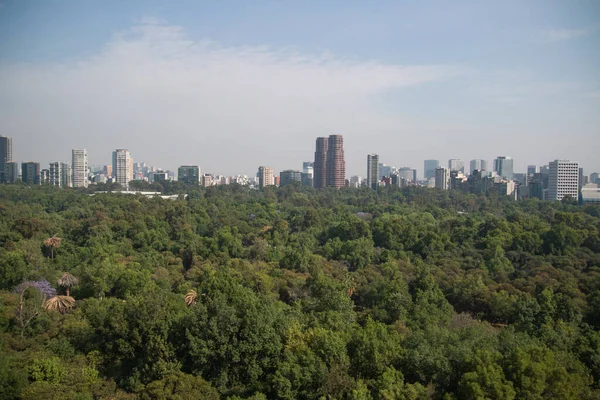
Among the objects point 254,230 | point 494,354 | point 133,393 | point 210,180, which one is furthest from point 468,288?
point 210,180

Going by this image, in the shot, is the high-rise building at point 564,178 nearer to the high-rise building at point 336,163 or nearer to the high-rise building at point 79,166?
the high-rise building at point 336,163

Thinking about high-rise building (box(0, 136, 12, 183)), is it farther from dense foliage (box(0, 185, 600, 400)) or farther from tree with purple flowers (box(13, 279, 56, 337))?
tree with purple flowers (box(13, 279, 56, 337))

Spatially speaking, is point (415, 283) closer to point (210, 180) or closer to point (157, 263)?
point (157, 263)

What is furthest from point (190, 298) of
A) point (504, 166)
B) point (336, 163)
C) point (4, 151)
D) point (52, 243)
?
point (504, 166)

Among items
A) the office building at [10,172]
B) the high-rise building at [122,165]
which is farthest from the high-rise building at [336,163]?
the office building at [10,172]

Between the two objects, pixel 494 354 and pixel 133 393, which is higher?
pixel 494 354

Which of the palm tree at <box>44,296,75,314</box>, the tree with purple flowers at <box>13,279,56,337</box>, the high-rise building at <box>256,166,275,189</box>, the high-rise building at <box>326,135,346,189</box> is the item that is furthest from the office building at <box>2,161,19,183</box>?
the palm tree at <box>44,296,75,314</box>

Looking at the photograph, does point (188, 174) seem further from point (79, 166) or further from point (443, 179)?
point (443, 179)
